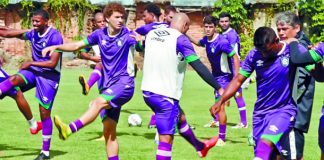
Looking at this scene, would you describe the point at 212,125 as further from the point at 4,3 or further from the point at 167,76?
the point at 4,3

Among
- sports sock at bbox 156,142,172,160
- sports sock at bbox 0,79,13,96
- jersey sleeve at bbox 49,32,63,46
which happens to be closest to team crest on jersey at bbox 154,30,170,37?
sports sock at bbox 156,142,172,160

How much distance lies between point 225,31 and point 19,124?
4.70 meters

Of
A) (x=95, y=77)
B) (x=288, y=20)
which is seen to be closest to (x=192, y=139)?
(x=288, y=20)

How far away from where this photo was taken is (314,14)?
113ft

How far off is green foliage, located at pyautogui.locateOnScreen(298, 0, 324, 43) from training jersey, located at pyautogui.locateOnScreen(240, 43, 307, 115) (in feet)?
90.8

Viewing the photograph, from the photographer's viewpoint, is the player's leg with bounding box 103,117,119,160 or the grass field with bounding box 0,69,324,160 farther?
the grass field with bounding box 0,69,324,160

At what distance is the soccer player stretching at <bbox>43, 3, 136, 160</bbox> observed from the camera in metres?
8.49

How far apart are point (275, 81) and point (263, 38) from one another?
1.74 ft

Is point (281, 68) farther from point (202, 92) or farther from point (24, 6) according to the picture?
point (24, 6)

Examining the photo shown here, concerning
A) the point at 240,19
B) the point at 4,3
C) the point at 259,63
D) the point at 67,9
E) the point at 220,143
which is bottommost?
the point at 240,19

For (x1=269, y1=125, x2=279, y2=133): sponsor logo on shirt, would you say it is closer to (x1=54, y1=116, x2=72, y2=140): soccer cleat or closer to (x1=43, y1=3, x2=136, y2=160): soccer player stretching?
(x1=43, y1=3, x2=136, y2=160): soccer player stretching

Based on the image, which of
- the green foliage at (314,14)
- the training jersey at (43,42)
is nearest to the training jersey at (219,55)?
the training jersey at (43,42)

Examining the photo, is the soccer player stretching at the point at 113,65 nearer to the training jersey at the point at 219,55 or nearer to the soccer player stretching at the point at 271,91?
the soccer player stretching at the point at 271,91

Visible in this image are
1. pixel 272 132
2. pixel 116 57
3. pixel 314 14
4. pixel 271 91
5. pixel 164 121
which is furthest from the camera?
pixel 314 14
